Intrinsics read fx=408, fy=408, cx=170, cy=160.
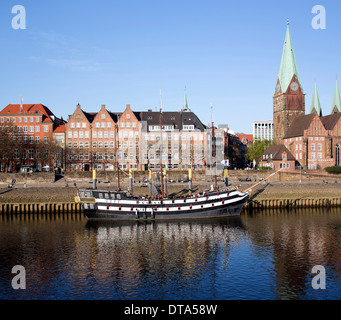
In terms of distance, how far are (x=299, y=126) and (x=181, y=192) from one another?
234 ft

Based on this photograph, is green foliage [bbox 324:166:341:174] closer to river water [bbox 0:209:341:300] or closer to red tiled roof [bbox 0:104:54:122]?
river water [bbox 0:209:341:300]

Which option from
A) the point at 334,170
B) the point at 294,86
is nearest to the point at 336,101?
the point at 294,86

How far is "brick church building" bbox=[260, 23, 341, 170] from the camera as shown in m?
129

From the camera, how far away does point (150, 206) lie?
64.8 metres

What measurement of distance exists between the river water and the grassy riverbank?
51.3 ft

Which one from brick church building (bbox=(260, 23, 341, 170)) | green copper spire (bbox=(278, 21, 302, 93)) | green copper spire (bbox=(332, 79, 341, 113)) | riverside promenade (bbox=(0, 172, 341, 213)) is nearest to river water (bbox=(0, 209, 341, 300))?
riverside promenade (bbox=(0, 172, 341, 213))

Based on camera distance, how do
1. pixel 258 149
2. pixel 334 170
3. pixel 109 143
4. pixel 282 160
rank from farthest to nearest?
1. pixel 258 149
2. pixel 282 160
3. pixel 109 143
4. pixel 334 170

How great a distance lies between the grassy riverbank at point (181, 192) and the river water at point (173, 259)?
1564 cm

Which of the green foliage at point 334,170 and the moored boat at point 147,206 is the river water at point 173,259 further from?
the green foliage at point 334,170

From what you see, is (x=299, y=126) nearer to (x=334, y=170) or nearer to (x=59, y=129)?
(x=334, y=170)

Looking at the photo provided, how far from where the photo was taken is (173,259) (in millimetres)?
39969

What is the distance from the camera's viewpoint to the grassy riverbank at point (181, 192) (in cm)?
7662

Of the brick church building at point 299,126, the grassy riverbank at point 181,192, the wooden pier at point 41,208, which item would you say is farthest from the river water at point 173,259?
the brick church building at point 299,126
